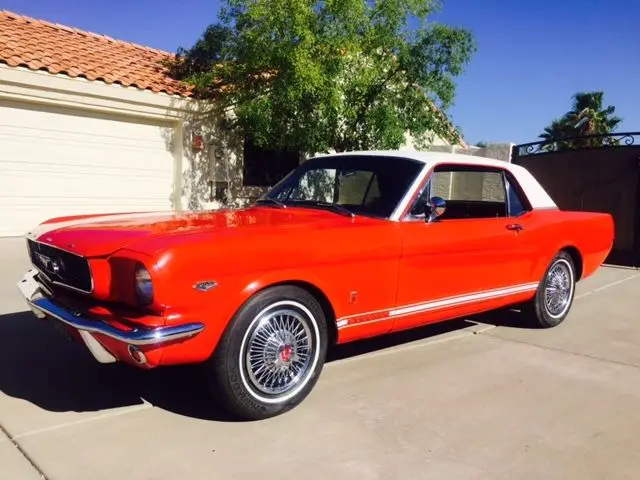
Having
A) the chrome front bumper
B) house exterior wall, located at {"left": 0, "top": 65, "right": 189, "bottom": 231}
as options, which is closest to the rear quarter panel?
the chrome front bumper

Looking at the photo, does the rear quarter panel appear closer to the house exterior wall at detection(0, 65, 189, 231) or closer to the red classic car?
the red classic car

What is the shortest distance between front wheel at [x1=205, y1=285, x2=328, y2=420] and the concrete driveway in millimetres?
139

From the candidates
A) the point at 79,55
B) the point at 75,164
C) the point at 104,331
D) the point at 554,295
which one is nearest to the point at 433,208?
the point at 554,295

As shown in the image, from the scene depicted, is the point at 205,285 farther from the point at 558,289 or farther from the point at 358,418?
the point at 558,289

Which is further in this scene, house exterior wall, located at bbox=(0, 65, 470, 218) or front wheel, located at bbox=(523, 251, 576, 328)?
house exterior wall, located at bbox=(0, 65, 470, 218)

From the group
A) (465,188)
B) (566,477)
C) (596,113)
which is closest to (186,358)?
(566,477)

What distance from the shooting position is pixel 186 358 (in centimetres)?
307

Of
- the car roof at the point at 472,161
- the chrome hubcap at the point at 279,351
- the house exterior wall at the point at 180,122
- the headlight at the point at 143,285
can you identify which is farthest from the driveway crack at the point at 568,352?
the house exterior wall at the point at 180,122

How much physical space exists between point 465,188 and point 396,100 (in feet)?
12.8

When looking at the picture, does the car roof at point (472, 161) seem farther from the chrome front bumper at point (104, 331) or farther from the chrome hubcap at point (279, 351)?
the chrome front bumper at point (104, 331)

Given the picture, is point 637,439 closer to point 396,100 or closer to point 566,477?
point 566,477

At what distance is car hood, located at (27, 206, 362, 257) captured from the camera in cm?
324

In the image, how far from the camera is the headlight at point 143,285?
2955 millimetres

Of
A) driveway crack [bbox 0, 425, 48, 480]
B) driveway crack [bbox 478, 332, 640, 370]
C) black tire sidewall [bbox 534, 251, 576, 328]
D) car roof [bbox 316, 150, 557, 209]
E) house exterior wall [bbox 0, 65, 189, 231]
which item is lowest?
driveway crack [bbox 0, 425, 48, 480]
